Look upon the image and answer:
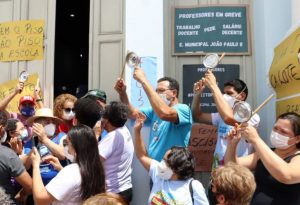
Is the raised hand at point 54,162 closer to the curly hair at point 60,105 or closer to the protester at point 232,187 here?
the curly hair at point 60,105

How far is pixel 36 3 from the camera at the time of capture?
4.32 meters

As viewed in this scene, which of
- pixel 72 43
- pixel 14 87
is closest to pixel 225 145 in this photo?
pixel 14 87

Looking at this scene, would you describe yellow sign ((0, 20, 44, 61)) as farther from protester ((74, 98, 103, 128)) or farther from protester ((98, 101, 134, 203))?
protester ((98, 101, 134, 203))

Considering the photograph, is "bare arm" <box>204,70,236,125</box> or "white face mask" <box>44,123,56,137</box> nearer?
"bare arm" <box>204,70,236,125</box>

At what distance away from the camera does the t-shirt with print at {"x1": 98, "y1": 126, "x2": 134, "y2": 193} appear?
2.74 meters

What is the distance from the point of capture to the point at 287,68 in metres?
3.10

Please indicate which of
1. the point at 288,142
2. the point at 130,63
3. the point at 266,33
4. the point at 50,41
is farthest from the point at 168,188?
the point at 50,41

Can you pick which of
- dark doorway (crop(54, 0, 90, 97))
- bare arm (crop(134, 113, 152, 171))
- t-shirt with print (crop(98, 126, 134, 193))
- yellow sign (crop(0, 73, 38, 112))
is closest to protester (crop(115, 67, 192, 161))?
bare arm (crop(134, 113, 152, 171))

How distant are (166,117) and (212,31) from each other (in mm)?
1636

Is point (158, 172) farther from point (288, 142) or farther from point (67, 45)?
point (67, 45)

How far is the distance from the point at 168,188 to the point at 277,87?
1485 mm

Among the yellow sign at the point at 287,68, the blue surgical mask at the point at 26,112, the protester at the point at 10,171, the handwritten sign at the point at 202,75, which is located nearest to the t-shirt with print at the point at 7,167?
the protester at the point at 10,171

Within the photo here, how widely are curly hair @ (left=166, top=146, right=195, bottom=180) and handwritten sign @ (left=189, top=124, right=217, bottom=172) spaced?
53.1 inches

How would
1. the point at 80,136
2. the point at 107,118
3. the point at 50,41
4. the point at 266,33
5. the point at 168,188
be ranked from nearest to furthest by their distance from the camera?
1. the point at 80,136
2. the point at 168,188
3. the point at 107,118
4. the point at 266,33
5. the point at 50,41
